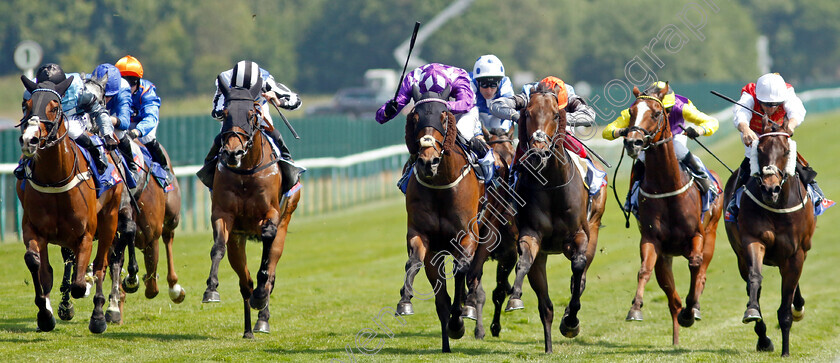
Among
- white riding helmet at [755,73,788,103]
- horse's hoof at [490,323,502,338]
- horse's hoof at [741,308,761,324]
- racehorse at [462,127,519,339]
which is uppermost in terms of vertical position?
white riding helmet at [755,73,788,103]

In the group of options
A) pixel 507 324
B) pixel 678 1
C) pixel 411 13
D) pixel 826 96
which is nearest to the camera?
pixel 507 324

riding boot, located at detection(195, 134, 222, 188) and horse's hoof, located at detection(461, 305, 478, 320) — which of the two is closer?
horse's hoof, located at detection(461, 305, 478, 320)

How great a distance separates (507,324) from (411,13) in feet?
180

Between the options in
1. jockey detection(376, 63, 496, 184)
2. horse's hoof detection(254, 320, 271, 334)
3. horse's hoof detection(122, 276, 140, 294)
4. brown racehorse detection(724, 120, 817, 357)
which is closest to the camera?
jockey detection(376, 63, 496, 184)

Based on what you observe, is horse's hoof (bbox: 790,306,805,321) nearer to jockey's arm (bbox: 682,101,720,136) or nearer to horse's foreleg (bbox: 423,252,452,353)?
jockey's arm (bbox: 682,101,720,136)

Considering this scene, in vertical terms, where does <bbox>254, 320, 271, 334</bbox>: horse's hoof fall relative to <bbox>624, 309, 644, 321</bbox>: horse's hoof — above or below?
below

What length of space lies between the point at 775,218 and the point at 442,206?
289cm

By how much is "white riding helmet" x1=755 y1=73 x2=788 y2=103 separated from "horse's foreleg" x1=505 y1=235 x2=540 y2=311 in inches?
98.5

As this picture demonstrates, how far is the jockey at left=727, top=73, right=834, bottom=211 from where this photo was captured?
9086 millimetres

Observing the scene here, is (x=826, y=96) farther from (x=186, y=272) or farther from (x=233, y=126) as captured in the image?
(x=233, y=126)

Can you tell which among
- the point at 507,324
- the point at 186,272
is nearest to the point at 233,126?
the point at 507,324

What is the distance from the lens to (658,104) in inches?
354

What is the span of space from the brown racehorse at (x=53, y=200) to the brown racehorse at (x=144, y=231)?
3.11ft

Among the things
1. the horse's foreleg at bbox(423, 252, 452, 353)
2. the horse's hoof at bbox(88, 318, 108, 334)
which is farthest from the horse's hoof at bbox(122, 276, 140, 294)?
the horse's foreleg at bbox(423, 252, 452, 353)
